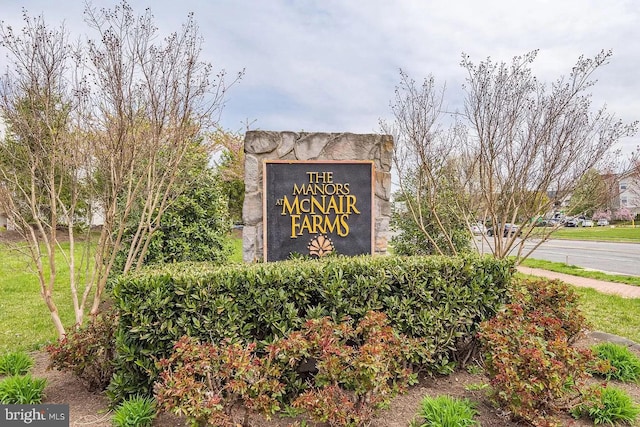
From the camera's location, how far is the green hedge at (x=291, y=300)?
99.3 inches

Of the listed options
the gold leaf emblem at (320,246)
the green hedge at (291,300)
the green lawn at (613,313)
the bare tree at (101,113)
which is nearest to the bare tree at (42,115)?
the bare tree at (101,113)

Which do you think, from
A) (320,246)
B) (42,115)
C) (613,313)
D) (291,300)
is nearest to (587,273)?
(613,313)

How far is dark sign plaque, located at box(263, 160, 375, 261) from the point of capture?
4.07 m

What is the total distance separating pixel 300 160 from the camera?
4.18 metres

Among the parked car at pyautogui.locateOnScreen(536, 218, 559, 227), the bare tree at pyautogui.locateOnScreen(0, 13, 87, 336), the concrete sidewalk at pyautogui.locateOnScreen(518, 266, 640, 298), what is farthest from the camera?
the concrete sidewalk at pyautogui.locateOnScreen(518, 266, 640, 298)

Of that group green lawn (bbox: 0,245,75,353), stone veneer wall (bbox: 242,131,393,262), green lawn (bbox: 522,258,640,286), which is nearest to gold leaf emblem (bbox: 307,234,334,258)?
stone veneer wall (bbox: 242,131,393,262)

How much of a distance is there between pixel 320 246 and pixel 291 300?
1387 mm

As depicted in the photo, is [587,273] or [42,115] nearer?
[42,115]

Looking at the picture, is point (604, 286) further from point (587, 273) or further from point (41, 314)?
point (41, 314)

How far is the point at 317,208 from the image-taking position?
4.12 meters

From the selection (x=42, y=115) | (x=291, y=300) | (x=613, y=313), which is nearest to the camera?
(x=291, y=300)

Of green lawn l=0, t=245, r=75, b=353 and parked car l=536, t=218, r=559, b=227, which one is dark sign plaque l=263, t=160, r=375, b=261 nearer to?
green lawn l=0, t=245, r=75, b=353

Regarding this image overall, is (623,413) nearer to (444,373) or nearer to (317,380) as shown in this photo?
(444,373)

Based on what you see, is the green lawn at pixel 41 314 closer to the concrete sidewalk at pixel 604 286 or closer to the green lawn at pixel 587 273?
the concrete sidewalk at pixel 604 286
